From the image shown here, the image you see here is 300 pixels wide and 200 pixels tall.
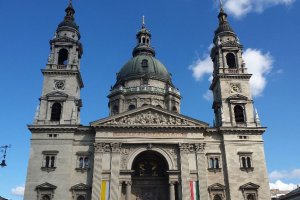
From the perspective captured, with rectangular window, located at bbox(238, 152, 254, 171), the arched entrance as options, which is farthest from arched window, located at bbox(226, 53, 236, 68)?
the arched entrance

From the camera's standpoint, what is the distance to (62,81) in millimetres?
41844

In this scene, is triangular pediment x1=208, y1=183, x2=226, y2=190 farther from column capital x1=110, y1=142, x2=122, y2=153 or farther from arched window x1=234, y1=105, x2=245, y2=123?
column capital x1=110, y1=142, x2=122, y2=153

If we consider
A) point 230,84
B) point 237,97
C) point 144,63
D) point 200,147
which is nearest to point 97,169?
point 200,147

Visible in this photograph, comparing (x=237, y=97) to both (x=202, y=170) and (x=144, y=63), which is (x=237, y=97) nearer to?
(x=202, y=170)

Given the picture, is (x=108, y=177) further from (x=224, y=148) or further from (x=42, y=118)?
(x=224, y=148)

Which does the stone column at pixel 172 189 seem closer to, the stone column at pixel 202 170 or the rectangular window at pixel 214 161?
the stone column at pixel 202 170

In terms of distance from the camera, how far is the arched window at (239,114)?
1635 inches

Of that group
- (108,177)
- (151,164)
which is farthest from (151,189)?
(108,177)

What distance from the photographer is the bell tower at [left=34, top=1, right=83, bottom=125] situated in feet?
131

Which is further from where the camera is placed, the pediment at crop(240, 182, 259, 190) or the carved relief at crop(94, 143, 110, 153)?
the carved relief at crop(94, 143, 110, 153)

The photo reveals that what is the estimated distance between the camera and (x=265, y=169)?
38.0 m

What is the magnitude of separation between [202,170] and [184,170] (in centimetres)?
188

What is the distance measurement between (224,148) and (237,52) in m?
13.2

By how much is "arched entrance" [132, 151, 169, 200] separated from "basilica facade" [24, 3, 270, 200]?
4.3 inches
